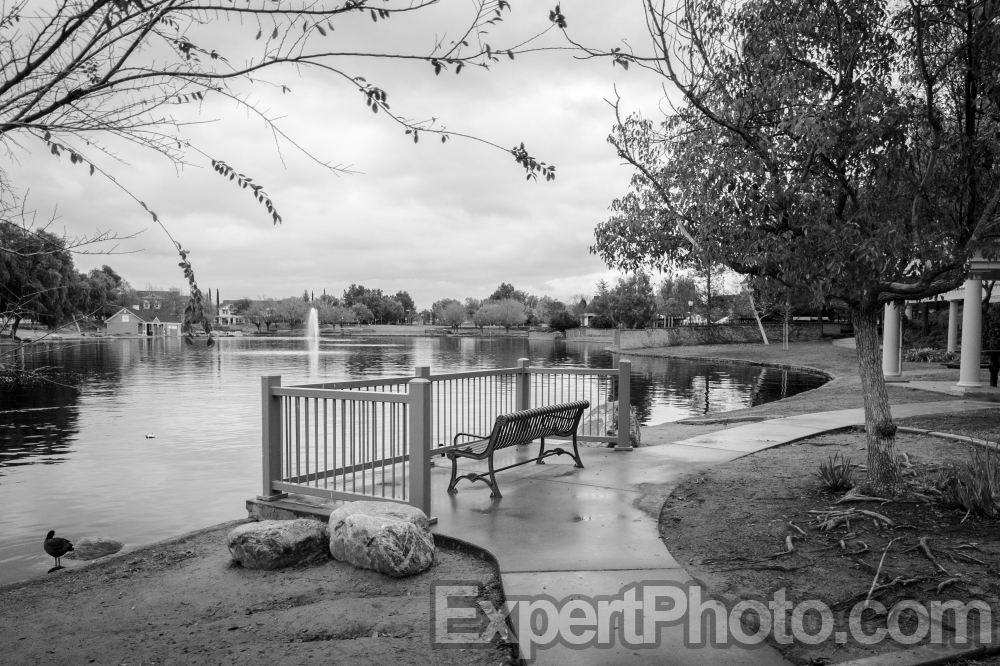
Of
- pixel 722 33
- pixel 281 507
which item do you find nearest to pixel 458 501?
pixel 281 507

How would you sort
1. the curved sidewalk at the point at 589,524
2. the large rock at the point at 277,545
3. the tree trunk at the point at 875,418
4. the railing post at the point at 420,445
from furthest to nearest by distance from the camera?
the tree trunk at the point at 875,418 < the railing post at the point at 420,445 < the large rock at the point at 277,545 < the curved sidewalk at the point at 589,524

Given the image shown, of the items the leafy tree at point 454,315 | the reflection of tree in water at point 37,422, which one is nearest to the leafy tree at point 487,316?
the leafy tree at point 454,315

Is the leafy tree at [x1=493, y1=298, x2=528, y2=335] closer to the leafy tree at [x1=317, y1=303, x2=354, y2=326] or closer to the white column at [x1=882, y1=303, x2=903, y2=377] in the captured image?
Result: the leafy tree at [x1=317, y1=303, x2=354, y2=326]

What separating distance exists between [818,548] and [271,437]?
531 cm

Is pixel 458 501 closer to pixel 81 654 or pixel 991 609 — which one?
pixel 81 654

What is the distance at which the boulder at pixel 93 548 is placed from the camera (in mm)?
7988

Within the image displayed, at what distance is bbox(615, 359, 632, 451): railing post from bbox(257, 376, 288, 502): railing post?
4.66 meters

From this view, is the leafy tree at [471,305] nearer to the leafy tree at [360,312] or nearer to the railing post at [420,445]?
the leafy tree at [360,312]

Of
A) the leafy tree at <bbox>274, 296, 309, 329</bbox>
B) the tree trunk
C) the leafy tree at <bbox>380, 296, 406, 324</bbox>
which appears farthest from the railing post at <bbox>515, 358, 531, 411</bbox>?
the leafy tree at <bbox>380, 296, 406, 324</bbox>

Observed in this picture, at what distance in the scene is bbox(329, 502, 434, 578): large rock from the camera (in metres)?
5.66

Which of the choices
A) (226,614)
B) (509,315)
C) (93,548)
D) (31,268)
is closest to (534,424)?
(226,614)

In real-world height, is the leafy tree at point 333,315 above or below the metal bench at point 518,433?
above

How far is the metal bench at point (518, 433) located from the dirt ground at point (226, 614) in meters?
1.58

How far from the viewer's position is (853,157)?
714 centimetres
